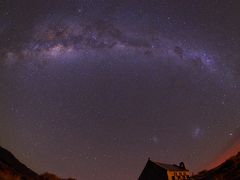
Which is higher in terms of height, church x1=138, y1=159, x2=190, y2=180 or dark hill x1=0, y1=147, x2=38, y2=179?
church x1=138, y1=159, x2=190, y2=180

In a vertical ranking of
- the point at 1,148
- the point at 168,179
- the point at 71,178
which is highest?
the point at 168,179

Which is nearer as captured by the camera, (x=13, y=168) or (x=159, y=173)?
(x=159, y=173)

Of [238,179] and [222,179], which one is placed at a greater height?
[238,179]

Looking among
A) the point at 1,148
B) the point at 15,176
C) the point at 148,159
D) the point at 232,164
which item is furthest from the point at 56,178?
the point at 1,148

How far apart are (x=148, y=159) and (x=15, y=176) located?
111 feet

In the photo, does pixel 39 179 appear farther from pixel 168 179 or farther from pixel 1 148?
pixel 1 148

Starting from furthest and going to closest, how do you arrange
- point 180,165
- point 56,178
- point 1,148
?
point 1,148
point 180,165
point 56,178

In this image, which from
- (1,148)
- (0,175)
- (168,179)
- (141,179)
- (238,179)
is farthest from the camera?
(1,148)

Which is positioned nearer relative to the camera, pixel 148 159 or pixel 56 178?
pixel 56 178

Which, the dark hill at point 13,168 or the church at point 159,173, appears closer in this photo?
the dark hill at point 13,168

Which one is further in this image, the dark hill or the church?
the church

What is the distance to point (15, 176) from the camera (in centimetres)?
3406

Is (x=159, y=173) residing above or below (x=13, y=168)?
above

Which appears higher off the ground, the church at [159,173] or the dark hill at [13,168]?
the church at [159,173]
